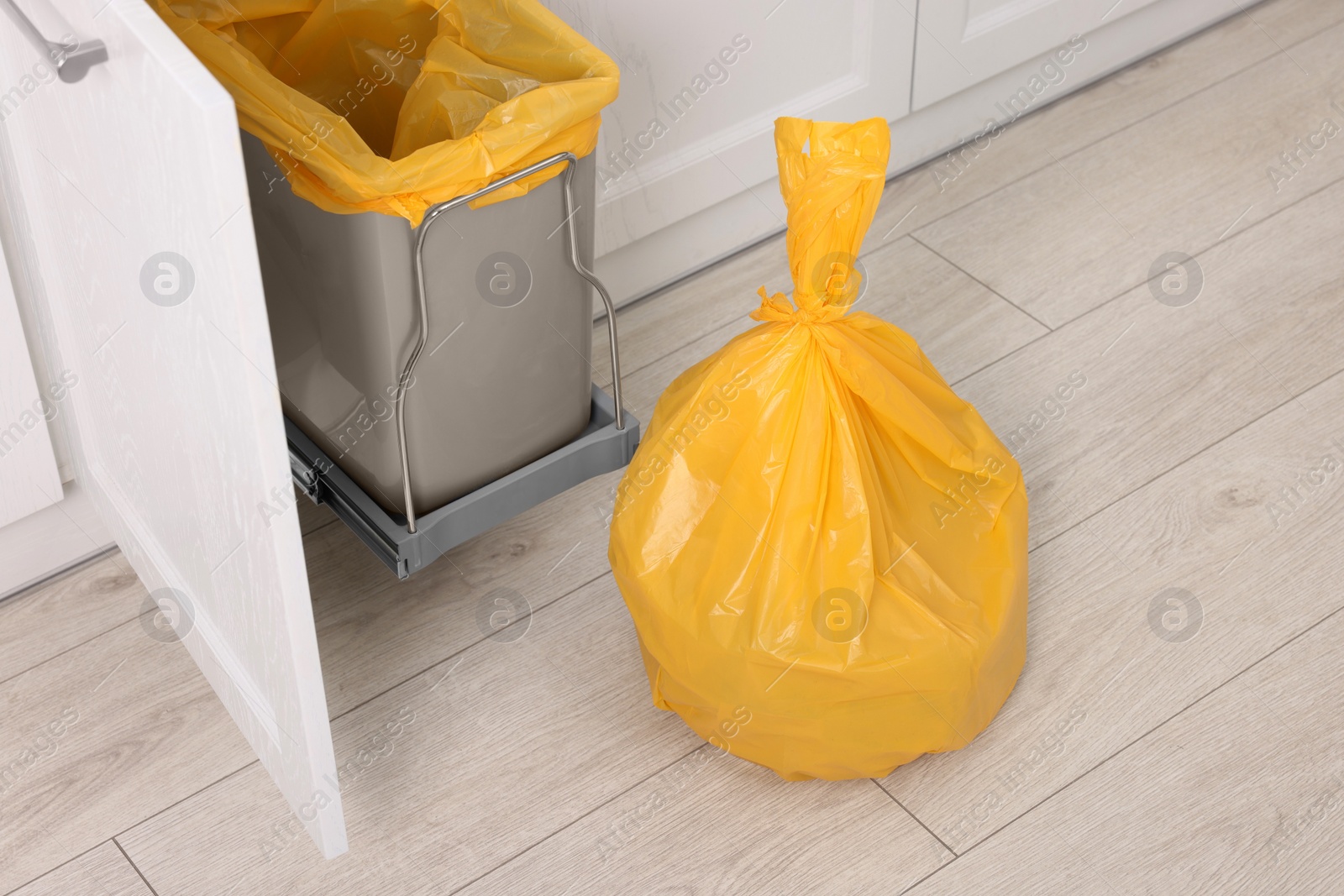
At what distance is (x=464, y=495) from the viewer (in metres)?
1.16

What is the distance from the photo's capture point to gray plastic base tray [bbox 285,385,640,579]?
1.13 m

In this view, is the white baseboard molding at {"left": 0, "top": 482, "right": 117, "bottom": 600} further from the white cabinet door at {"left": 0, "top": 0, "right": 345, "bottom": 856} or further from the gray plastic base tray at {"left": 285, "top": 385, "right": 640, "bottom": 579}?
the gray plastic base tray at {"left": 285, "top": 385, "right": 640, "bottom": 579}

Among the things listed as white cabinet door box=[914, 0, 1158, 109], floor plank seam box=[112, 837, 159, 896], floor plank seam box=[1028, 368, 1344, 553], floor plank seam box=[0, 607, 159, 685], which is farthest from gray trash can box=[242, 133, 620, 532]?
white cabinet door box=[914, 0, 1158, 109]

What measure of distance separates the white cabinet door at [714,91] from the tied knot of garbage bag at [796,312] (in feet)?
1.33

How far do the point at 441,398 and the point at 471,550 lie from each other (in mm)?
275

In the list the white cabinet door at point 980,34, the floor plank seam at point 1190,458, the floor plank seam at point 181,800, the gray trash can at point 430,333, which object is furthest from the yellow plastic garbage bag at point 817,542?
the white cabinet door at point 980,34

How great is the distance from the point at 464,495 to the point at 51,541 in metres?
0.43

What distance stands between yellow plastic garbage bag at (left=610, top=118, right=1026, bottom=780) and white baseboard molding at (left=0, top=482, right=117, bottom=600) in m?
0.55

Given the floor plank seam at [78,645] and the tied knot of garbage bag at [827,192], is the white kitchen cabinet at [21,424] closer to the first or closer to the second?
the floor plank seam at [78,645]

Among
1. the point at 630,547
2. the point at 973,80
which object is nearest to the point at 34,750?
the point at 630,547

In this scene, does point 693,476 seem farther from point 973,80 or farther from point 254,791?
point 973,80

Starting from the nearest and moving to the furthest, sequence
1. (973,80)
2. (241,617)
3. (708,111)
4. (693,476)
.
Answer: (241,617), (693,476), (708,111), (973,80)

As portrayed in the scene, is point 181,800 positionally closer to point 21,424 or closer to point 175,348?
point 21,424

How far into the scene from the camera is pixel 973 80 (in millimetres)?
1728
